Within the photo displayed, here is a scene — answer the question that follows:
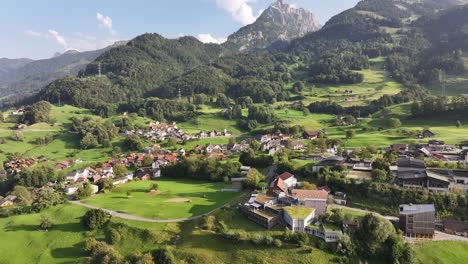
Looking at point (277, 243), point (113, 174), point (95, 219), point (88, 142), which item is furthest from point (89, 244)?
point (88, 142)

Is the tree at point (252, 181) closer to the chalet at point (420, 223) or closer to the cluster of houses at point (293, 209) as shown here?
the cluster of houses at point (293, 209)

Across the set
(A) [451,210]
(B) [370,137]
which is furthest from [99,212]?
(B) [370,137]

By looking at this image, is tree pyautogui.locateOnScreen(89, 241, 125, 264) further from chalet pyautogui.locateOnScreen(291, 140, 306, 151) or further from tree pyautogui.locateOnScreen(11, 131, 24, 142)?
tree pyautogui.locateOnScreen(11, 131, 24, 142)

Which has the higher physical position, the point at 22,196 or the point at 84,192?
the point at 84,192

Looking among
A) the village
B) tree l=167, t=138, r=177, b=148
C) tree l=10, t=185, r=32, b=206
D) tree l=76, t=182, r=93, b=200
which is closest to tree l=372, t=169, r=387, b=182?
the village

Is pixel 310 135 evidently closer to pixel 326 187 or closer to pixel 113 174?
pixel 326 187

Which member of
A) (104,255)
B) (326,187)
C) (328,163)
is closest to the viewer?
(104,255)

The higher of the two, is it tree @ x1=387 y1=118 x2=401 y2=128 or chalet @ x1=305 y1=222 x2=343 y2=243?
tree @ x1=387 y1=118 x2=401 y2=128
